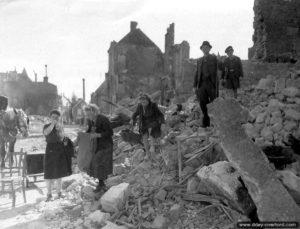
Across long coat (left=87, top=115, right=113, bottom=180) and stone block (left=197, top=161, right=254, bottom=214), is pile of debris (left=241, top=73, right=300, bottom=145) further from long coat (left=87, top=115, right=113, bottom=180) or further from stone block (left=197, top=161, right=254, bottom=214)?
long coat (left=87, top=115, right=113, bottom=180)

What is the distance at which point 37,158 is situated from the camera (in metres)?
8.12

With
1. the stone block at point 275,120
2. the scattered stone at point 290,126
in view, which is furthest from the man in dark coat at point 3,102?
the scattered stone at point 290,126

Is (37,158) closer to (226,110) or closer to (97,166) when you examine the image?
(97,166)

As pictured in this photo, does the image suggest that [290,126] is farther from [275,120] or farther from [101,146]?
[101,146]

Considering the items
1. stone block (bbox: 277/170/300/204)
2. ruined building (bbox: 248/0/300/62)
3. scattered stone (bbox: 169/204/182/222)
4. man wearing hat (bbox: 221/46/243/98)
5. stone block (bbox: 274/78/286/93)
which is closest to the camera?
stone block (bbox: 277/170/300/204)

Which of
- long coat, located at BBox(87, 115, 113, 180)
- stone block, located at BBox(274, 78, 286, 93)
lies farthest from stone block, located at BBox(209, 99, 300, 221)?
stone block, located at BBox(274, 78, 286, 93)

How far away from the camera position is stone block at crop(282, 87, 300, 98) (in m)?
7.41

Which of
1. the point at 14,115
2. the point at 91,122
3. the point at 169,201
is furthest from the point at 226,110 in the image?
the point at 14,115

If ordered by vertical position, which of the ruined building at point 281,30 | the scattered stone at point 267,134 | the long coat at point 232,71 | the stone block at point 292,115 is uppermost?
the ruined building at point 281,30

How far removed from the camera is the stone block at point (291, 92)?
24.3 ft

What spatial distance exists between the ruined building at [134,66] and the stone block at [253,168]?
86.3 ft

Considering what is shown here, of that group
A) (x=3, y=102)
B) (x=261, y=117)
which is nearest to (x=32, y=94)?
(x=3, y=102)

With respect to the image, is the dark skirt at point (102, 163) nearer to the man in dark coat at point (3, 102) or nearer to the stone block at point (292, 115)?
the stone block at point (292, 115)

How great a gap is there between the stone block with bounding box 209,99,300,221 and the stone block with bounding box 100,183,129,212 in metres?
1.93
